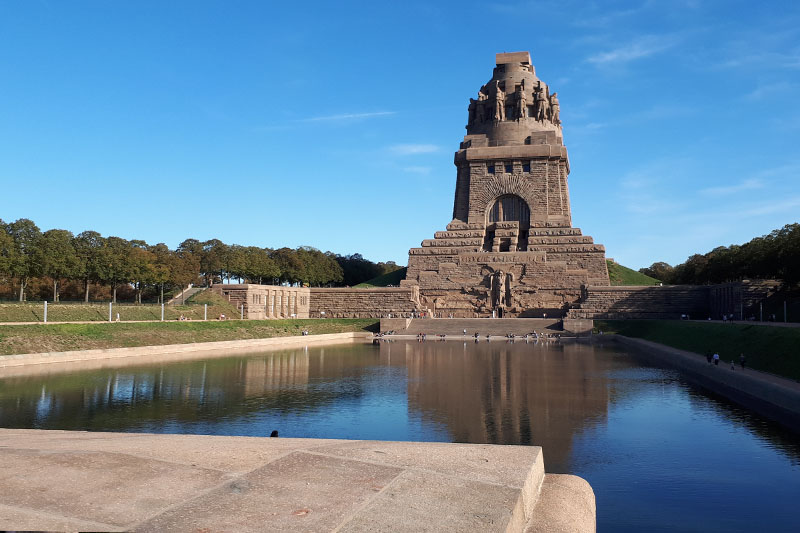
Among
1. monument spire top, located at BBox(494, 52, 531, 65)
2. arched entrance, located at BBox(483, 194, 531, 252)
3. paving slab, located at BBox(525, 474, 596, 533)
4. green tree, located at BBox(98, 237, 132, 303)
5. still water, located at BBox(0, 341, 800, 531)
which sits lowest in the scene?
still water, located at BBox(0, 341, 800, 531)

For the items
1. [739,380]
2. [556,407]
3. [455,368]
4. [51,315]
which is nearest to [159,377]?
[455,368]

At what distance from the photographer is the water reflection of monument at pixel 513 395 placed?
12.8 meters

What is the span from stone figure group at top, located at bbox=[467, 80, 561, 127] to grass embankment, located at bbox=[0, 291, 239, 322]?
37176 millimetres

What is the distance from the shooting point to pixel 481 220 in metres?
64.9

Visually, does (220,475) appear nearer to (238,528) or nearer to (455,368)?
(238,528)

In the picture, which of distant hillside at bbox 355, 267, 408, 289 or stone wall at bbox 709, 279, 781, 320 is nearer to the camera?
stone wall at bbox 709, 279, 781, 320

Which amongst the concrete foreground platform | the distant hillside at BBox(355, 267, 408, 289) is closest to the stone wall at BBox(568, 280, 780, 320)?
the distant hillside at BBox(355, 267, 408, 289)

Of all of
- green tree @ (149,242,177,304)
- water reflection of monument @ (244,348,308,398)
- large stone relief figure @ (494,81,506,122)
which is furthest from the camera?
large stone relief figure @ (494,81,506,122)

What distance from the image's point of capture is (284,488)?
18.4ft

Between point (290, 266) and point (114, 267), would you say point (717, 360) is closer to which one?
point (114, 267)

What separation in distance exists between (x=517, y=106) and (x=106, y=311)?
4803 centimetres

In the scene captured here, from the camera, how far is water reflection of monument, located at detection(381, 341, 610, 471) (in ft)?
41.9

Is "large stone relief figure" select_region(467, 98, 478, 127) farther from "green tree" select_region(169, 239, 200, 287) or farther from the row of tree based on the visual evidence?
"green tree" select_region(169, 239, 200, 287)

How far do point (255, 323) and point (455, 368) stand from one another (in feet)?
65.7
